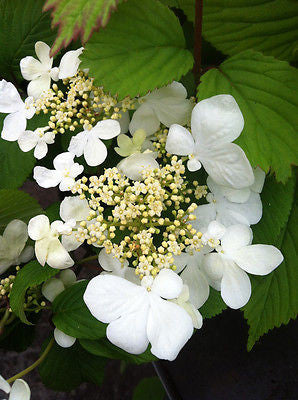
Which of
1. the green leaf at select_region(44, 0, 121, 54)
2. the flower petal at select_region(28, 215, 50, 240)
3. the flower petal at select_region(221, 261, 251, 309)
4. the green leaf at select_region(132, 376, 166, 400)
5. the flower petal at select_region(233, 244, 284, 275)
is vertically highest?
the green leaf at select_region(44, 0, 121, 54)

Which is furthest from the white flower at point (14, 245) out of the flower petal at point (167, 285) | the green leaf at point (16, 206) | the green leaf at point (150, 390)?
the green leaf at point (150, 390)

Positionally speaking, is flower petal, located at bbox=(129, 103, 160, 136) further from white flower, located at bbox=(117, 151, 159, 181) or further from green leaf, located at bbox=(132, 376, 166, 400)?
green leaf, located at bbox=(132, 376, 166, 400)

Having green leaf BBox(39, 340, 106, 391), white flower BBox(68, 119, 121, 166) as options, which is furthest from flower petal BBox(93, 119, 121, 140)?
green leaf BBox(39, 340, 106, 391)

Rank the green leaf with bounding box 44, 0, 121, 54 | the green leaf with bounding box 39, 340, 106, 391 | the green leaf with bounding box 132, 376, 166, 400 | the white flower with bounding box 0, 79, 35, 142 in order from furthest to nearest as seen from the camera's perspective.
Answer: the green leaf with bounding box 132, 376, 166, 400 < the green leaf with bounding box 39, 340, 106, 391 < the white flower with bounding box 0, 79, 35, 142 < the green leaf with bounding box 44, 0, 121, 54

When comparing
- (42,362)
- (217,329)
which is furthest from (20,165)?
(217,329)

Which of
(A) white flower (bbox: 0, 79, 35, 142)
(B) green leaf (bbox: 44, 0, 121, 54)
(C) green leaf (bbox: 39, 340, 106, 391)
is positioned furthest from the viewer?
(C) green leaf (bbox: 39, 340, 106, 391)

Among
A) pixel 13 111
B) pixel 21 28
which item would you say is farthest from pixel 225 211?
pixel 21 28

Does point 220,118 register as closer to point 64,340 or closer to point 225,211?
point 225,211
